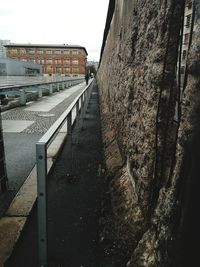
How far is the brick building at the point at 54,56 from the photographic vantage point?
96125mm

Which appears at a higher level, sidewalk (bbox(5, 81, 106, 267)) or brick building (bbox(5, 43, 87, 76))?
brick building (bbox(5, 43, 87, 76))

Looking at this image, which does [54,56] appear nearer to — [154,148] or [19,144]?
[19,144]

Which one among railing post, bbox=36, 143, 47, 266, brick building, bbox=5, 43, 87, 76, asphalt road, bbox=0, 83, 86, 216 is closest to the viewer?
railing post, bbox=36, 143, 47, 266

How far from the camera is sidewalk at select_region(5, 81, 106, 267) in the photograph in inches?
93.0

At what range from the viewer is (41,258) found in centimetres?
214

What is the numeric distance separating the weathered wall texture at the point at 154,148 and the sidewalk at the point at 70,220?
0.21 meters

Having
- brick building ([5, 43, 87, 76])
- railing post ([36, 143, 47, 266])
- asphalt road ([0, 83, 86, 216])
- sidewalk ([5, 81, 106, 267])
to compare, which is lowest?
sidewalk ([5, 81, 106, 267])

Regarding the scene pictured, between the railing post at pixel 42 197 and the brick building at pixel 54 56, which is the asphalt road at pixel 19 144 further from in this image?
the brick building at pixel 54 56

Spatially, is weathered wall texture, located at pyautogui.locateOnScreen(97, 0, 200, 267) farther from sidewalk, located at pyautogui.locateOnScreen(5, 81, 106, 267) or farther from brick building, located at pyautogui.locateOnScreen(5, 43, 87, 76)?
brick building, located at pyautogui.locateOnScreen(5, 43, 87, 76)

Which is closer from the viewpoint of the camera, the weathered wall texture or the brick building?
the weathered wall texture

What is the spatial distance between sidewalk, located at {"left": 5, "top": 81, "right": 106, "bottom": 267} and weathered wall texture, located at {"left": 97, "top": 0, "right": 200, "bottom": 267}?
21cm

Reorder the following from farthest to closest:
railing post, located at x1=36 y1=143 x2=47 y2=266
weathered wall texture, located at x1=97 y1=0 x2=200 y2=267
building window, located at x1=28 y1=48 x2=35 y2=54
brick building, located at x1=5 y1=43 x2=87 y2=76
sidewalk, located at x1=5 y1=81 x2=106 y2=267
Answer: building window, located at x1=28 y1=48 x2=35 y2=54, brick building, located at x1=5 y1=43 x2=87 y2=76, sidewalk, located at x1=5 y1=81 x2=106 y2=267, railing post, located at x1=36 y1=143 x2=47 y2=266, weathered wall texture, located at x1=97 y1=0 x2=200 y2=267

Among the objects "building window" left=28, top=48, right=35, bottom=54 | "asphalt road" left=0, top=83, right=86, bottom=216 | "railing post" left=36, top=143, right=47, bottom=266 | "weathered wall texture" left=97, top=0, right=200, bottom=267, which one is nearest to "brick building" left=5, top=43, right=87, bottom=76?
"building window" left=28, top=48, right=35, bottom=54

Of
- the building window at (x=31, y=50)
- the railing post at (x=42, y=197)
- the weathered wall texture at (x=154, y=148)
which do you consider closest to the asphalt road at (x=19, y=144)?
the railing post at (x=42, y=197)
